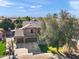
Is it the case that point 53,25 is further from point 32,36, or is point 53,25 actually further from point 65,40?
point 32,36

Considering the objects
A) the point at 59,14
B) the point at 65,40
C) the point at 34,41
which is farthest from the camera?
the point at 34,41

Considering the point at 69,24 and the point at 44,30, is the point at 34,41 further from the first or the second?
the point at 69,24

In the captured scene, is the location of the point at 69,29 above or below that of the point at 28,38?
above

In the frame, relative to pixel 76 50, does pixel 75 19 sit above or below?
above

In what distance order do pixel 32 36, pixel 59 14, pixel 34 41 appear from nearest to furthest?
1. pixel 59 14
2. pixel 34 41
3. pixel 32 36

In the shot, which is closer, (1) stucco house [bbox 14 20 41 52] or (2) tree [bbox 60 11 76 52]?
(2) tree [bbox 60 11 76 52]

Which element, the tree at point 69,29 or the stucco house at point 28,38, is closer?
the tree at point 69,29

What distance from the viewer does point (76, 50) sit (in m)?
36.3

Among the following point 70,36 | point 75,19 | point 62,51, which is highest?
point 75,19

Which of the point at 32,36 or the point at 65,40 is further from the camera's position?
the point at 32,36

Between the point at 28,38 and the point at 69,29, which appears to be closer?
the point at 69,29

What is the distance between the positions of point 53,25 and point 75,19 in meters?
3.41

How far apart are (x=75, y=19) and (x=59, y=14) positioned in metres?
2.77

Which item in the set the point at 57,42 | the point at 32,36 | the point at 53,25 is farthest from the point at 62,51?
the point at 32,36
